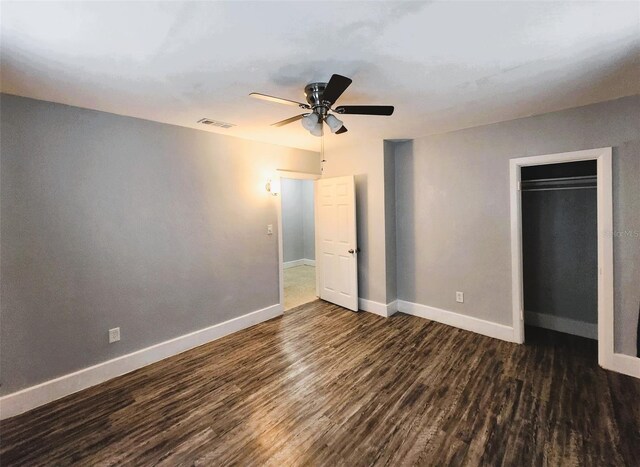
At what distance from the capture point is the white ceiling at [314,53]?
140 centimetres

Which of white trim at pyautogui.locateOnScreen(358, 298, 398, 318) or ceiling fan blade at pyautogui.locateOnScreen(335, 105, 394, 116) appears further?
white trim at pyautogui.locateOnScreen(358, 298, 398, 318)

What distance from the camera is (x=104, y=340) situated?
2.69 meters

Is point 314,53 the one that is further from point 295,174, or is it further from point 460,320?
point 460,320

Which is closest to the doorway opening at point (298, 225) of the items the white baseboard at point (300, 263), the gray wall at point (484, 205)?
the white baseboard at point (300, 263)

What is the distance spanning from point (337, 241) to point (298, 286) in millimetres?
1808

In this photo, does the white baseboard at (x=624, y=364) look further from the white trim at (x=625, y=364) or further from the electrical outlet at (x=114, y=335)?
the electrical outlet at (x=114, y=335)

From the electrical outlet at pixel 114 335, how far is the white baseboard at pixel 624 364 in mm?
4612

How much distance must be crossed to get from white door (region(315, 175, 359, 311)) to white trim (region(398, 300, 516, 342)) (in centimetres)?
80

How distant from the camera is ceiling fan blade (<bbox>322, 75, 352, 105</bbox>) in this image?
1.73 metres

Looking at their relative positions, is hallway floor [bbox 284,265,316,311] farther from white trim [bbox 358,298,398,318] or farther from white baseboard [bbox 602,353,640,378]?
white baseboard [bbox 602,353,640,378]

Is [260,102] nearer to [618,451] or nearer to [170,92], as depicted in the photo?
[170,92]

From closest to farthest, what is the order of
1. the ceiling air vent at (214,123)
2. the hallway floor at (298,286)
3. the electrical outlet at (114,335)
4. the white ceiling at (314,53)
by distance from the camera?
the white ceiling at (314,53), the electrical outlet at (114,335), the ceiling air vent at (214,123), the hallway floor at (298,286)

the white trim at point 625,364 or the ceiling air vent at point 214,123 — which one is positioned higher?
the ceiling air vent at point 214,123

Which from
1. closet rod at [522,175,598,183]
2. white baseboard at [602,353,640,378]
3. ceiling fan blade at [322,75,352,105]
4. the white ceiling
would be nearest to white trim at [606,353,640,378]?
→ white baseboard at [602,353,640,378]
